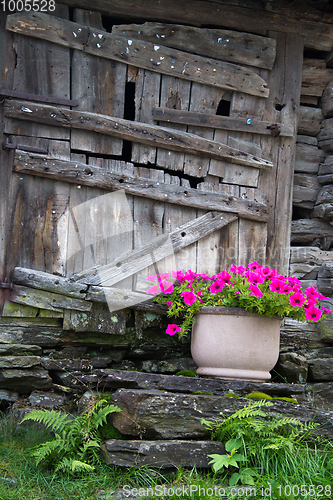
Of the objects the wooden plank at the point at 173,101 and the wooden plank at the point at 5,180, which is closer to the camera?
the wooden plank at the point at 5,180

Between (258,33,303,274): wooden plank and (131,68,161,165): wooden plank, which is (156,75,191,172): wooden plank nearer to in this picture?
(131,68,161,165): wooden plank

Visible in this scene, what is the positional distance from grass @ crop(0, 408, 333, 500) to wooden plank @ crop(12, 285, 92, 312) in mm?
1134

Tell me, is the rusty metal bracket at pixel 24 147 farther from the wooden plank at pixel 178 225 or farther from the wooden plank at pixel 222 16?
the wooden plank at pixel 222 16

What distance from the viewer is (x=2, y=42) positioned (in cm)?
363

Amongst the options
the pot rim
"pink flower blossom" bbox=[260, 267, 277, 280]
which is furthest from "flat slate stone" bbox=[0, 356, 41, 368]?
"pink flower blossom" bbox=[260, 267, 277, 280]

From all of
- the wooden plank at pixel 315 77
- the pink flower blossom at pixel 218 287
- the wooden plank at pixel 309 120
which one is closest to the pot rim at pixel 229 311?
the pink flower blossom at pixel 218 287

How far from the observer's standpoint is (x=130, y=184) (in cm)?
381

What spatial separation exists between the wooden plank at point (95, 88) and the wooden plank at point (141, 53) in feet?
0.27

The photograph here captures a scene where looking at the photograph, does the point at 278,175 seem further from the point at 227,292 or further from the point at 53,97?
the point at 53,97

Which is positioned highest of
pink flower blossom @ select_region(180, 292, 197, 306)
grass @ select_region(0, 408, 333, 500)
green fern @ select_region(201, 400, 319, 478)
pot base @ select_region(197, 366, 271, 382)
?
pink flower blossom @ select_region(180, 292, 197, 306)

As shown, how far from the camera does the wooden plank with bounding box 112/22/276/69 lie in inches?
155

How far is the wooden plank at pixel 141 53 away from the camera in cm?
365

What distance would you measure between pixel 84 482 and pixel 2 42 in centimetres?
337

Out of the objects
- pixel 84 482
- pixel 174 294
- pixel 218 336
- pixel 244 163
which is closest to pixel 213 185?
pixel 244 163
